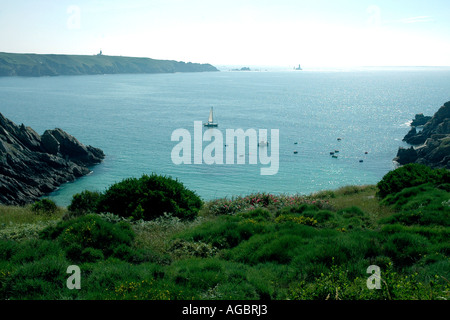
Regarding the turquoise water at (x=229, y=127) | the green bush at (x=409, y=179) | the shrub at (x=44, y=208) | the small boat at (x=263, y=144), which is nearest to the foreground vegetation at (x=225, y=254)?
the shrub at (x=44, y=208)

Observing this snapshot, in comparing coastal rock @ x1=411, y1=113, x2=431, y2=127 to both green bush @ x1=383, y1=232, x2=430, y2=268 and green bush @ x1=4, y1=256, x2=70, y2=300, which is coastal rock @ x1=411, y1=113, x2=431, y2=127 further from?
green bush @ x1=4, y1=256, x2=70, y2=300

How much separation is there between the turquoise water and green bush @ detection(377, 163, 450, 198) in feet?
83.4

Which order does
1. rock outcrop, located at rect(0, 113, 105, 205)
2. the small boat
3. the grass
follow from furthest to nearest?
the small boat < rock outcrop, located at rect(0, 113, 105, 205) < the grass

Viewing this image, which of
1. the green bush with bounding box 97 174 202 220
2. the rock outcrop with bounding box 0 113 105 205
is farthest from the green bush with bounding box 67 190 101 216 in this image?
the rock outcrop with bounding box 0 113 105 205

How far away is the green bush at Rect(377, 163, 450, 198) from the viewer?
18.3m

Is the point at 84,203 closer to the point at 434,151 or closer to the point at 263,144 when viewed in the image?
the point at 263,144

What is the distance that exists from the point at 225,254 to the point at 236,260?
0.50 meters

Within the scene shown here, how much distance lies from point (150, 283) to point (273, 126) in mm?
77827

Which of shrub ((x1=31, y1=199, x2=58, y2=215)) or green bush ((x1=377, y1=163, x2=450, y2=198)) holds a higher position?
green bush ((x1=377, y1=163, x2=450, y2=198))

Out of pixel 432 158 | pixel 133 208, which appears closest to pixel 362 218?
pixel 133 208

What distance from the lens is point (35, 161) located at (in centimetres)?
4844

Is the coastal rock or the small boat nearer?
the small boat
